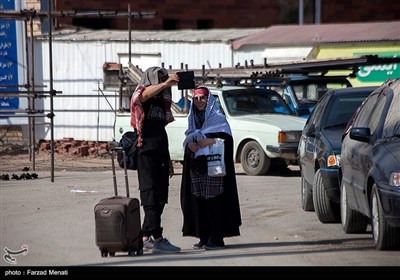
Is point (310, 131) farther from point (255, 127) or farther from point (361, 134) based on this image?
point (255, 127)

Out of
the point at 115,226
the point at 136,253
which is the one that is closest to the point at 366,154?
the point at 136,253

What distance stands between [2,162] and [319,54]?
8.51 meters

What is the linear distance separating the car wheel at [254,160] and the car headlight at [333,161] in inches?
256

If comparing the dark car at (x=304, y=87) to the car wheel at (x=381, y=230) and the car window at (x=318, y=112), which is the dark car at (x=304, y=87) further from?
the car wheel at (x=381, y=230)

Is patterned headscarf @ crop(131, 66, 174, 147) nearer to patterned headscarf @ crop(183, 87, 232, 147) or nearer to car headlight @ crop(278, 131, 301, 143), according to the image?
patterned headscarf @ crop(183, 87, 232, 147)

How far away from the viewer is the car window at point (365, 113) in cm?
1186

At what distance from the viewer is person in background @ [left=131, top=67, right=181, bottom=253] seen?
10.5 meters

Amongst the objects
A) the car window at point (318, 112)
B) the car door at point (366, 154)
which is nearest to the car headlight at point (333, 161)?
the car door at point (366, 154)

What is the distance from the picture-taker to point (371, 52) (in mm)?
25453

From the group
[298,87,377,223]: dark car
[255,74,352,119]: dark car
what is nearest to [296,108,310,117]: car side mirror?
[255,74,352,119]: dark car

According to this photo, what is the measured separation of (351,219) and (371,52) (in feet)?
46.2

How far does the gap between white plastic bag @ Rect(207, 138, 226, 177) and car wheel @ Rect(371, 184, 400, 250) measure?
1559 mm

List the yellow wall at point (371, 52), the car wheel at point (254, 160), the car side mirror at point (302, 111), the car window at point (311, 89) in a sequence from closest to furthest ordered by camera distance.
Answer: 1. the car wheel at point (254, 160)
2. the car side mirror at point (302, 111)
3. the car window at point (311, 89)
4. the yellow wall at point (371, 52)

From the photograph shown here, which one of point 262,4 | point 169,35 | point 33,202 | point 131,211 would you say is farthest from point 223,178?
point 262,4
